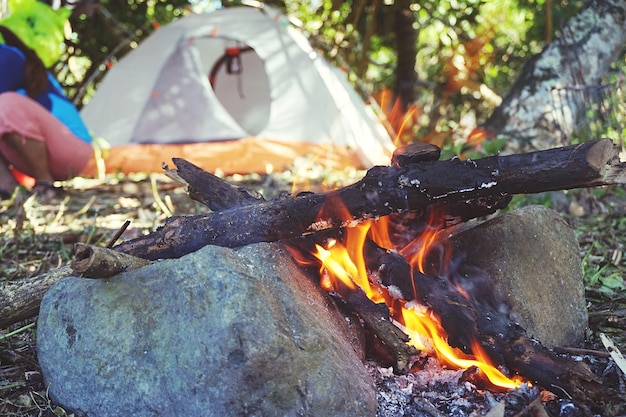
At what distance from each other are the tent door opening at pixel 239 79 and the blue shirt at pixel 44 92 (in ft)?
11.1

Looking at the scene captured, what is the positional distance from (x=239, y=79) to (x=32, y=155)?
173 inches

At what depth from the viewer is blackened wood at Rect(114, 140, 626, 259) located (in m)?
2.13

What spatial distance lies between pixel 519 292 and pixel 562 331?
281 millimetres

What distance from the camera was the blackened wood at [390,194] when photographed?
84.0 inches

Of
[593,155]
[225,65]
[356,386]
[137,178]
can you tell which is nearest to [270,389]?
[356,386]

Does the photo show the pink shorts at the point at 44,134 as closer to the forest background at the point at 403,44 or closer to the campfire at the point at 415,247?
the forest background at the point at 403,44

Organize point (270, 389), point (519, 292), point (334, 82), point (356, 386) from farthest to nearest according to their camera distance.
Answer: point (334, 82), point (519, 292), point (356, 386), point (270, 389)

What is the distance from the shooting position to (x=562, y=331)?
2.63m

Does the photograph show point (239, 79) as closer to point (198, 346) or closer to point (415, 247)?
point (415, 247)

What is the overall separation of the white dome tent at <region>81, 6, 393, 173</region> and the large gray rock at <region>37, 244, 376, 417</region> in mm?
5593

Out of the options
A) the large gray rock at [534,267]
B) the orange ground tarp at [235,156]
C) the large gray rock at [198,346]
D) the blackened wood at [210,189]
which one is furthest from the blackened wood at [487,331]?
the orange ground tarp at [235,156]

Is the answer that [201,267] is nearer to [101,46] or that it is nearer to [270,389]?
[270,389]

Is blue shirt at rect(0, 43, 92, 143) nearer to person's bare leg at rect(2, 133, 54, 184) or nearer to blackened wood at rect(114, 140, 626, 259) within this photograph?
person's bare leg at rect(2, 133, 54, 184)

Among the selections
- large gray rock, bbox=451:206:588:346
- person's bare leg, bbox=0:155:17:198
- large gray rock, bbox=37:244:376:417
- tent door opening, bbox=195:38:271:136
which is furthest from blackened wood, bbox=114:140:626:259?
tent door opening, bbox=195:38:271:136
